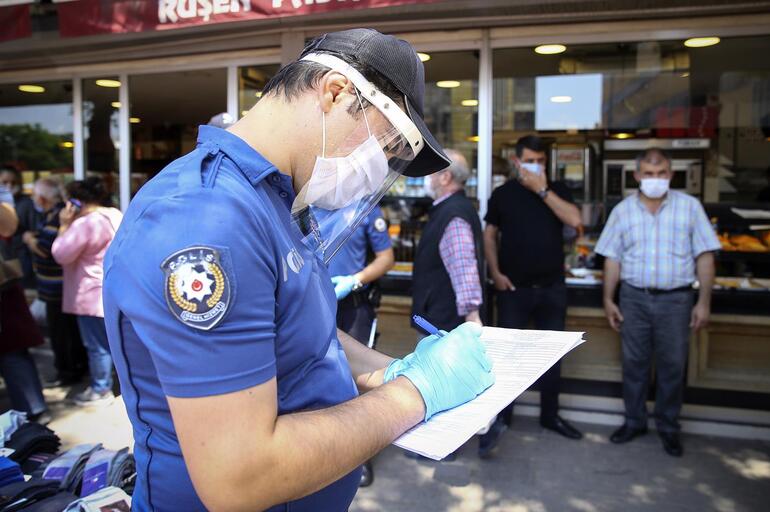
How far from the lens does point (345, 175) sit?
1.26 metres

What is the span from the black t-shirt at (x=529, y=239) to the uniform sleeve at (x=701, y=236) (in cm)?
85

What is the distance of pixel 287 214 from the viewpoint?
1180mm

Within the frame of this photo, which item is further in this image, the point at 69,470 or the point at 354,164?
the point at 69,470

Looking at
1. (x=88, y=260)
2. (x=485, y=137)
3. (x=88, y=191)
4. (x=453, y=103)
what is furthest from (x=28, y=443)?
(x=453, y=103)

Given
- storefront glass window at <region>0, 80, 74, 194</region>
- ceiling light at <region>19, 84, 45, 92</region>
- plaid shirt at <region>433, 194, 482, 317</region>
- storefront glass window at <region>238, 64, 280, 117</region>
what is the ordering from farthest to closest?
storefront glass window at <region>0, 80, 74, 194</region> → ceiling light at <region>19, 84, 45, 92</region> → storefront glass window at <region>238, 64, 280, 117</region> → plaid shirt at <region>433, 194, 482, 317</region>

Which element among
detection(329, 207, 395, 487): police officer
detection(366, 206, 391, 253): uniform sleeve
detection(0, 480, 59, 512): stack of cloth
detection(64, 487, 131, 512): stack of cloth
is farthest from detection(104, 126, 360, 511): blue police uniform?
detection(366, 206, 391, 253): uniform sleeve

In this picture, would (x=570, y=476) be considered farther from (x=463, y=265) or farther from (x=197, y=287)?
(x=197, y=287)

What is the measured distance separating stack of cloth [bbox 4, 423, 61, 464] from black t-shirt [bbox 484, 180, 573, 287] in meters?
3.05

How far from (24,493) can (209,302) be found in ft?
5.42

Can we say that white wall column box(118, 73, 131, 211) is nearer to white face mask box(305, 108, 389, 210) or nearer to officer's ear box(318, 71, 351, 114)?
white face mask box(305, 108, 389, 210)

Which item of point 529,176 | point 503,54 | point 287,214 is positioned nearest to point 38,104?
point 503,54

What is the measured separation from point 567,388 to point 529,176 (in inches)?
66.5

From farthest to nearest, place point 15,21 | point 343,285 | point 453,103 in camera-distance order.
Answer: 1. point 453,103
2. point 15,21
3. point 343,285

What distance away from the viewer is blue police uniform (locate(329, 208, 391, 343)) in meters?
3.78
